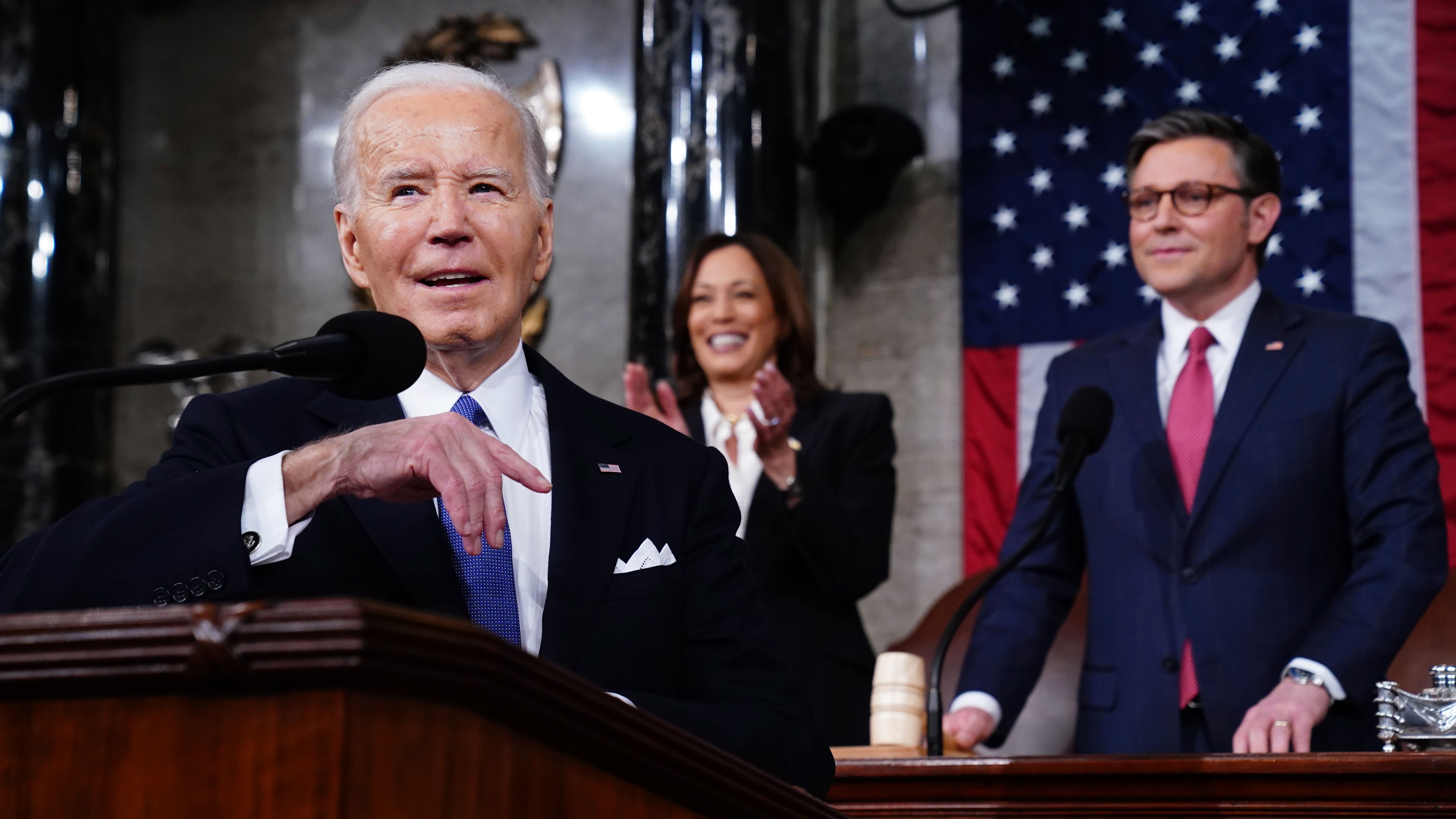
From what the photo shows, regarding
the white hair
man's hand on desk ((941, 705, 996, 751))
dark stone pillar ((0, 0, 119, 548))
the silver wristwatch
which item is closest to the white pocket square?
the white hair

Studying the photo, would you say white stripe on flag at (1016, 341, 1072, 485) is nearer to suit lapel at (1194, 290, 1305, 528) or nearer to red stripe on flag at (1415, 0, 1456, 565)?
red stripe on flag at (1415, 0, 1456, 565)

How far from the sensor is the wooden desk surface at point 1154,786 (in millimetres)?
1897

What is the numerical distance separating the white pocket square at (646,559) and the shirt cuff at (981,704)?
1174 millimetres

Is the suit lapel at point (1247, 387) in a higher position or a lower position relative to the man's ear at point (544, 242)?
lower

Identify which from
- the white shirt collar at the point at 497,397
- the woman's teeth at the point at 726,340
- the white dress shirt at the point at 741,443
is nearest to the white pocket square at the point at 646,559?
the white shirt collar at the point at 497,397

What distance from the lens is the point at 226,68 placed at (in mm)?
7051

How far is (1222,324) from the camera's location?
2984 mm

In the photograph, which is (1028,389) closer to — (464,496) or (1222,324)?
(1222,324)

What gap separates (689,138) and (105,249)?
9.01 ft

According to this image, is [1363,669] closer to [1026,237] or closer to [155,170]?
[1026,237]

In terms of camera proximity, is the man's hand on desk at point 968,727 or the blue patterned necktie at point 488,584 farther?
the man's hand on desk at point 968,727

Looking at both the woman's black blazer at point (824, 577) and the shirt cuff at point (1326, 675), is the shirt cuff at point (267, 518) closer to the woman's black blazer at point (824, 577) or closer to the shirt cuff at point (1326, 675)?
the shirt cuff at point (1326, 675)

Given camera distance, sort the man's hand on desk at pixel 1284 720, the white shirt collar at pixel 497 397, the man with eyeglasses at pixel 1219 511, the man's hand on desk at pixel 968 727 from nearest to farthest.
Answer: the white shirt collar at pixel 497 397 < the man's hand on desk at pixel 1284 720 < the man with eyeglasses at pixel 1219 511 < the man's hand on desk at pixel 968 727

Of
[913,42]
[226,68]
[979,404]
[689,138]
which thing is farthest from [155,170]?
[979,404]
